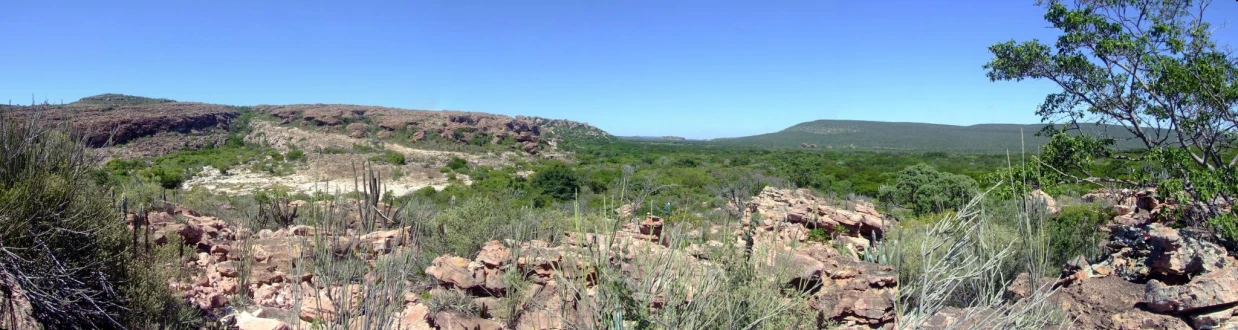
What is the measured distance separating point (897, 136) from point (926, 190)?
4275 inches

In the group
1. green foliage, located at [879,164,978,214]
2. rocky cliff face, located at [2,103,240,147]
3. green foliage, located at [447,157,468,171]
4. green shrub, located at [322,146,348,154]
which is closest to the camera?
green foliage, located at [879,164,978,214]

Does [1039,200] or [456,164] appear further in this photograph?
[456,164]

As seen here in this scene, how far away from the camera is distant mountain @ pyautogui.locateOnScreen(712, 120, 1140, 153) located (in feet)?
312

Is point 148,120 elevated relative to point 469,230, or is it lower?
elevated

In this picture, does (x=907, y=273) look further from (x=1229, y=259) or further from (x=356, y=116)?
(x=356, y=116)

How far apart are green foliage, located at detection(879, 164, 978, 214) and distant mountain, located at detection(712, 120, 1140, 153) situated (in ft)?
267

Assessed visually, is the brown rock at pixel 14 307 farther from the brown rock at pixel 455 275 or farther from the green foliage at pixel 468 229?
the green foliage at pixel 468 229

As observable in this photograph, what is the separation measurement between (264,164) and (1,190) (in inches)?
1025

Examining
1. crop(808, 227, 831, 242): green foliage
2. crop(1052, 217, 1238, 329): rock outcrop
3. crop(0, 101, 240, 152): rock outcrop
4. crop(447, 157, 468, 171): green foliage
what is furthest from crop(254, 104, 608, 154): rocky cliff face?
crop(1052, 217, 1238, 329): rock outcrop

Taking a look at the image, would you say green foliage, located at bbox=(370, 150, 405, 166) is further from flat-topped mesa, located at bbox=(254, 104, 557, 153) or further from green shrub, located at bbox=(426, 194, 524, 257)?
green shrub, located at bbox=(426, 194, 524, 257)

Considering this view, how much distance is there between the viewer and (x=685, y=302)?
3.02 meters

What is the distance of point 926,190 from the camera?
15117 millimetres

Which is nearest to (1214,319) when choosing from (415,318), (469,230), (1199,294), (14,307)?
(1199,294)

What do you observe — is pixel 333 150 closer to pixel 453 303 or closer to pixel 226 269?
pixel 226 269
